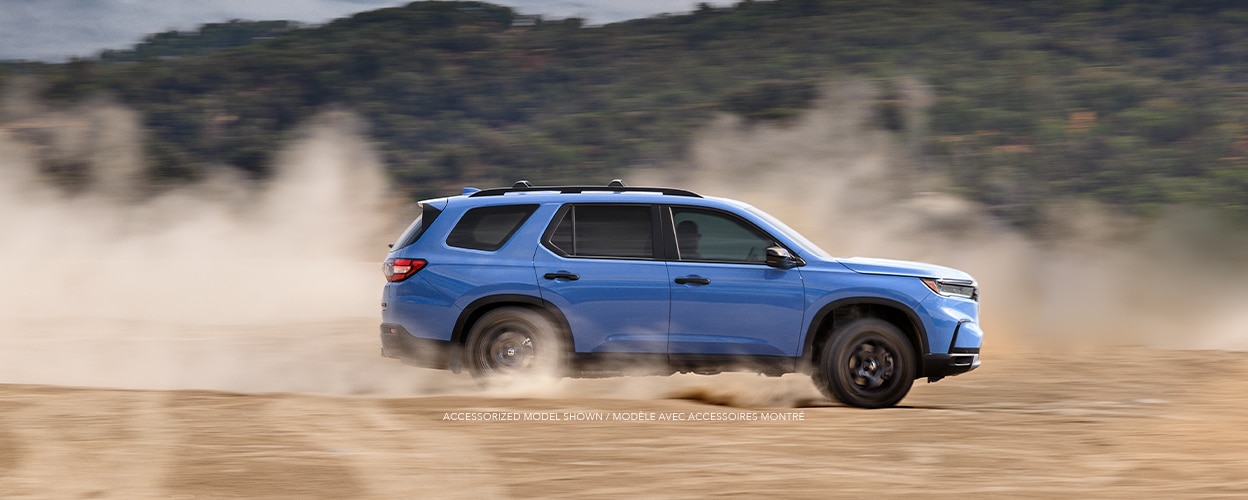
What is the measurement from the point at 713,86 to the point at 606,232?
1358 inches

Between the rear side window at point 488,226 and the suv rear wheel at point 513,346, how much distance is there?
19.5 inches

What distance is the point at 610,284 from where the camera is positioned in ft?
29.1

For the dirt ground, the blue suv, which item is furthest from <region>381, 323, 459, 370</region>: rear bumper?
the dirt ground

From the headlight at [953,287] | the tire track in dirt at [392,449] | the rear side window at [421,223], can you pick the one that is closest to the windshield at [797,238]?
the headlight at [953,287]

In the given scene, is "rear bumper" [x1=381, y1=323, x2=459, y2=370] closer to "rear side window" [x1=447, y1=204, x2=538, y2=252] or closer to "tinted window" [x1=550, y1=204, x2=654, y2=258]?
"rear side window" [x1=447, y1=204, x2=538, y2=252]

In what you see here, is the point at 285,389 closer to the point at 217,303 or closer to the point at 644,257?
the point at 644,257

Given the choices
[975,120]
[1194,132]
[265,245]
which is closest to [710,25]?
[975,120]

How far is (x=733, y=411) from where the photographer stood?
8766mm

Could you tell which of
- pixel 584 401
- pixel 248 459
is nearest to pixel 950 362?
pixel 584 401

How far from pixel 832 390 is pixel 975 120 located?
29.2m

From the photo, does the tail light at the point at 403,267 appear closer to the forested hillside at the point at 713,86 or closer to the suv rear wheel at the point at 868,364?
the suv rear wheel at the point at 868,364

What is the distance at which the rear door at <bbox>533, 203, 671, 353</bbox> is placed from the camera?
884 cm

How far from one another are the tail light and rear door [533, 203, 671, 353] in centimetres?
82

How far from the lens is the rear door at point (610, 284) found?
8.84m
